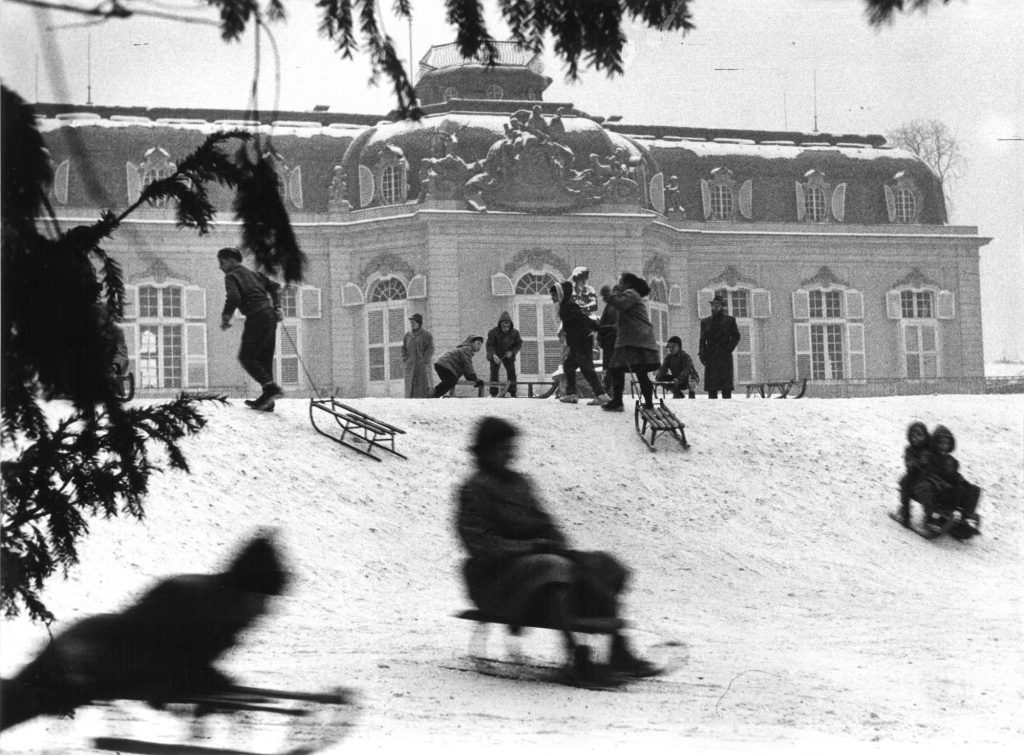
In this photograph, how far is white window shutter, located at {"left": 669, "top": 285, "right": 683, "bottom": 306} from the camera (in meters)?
14.5

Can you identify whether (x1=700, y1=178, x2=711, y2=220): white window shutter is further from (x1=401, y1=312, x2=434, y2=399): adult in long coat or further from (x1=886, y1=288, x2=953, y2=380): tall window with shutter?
(x1=401, y1=312, x2=434, y2=399): adult in long coat

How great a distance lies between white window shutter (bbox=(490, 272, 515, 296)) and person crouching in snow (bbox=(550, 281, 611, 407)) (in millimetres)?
6827

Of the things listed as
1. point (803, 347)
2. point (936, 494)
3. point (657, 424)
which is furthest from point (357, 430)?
point (803, 347)

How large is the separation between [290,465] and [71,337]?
4.02 meters

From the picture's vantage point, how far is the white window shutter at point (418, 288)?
16450 mm

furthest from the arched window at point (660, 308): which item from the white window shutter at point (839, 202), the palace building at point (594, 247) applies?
the white window shutter at point (839, 202)

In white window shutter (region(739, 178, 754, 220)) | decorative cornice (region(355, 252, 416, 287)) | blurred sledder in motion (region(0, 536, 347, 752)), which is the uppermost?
white window shutter (region(739, 178, 754, 220))

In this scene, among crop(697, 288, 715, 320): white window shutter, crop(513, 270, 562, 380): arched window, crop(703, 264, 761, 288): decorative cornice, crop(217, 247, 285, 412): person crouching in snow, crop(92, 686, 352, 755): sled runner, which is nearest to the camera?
crop(92, 686, 352, 755): sled runner

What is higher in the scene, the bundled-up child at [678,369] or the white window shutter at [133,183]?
the white window shutter at [133,183]

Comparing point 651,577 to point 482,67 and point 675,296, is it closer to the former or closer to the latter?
point 482,67

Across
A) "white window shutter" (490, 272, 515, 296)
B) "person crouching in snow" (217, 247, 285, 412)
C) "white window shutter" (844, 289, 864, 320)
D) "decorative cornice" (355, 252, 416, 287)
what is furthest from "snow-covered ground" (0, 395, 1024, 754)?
"white window shutter" (490, 272, 515, 296)

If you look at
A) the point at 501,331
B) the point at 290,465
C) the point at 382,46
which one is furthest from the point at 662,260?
the point at 382,46

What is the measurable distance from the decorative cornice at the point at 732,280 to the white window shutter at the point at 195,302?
18.4 ft

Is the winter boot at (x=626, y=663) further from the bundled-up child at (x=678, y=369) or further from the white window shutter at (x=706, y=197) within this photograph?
the white window shutter at (x=706, y=197)
